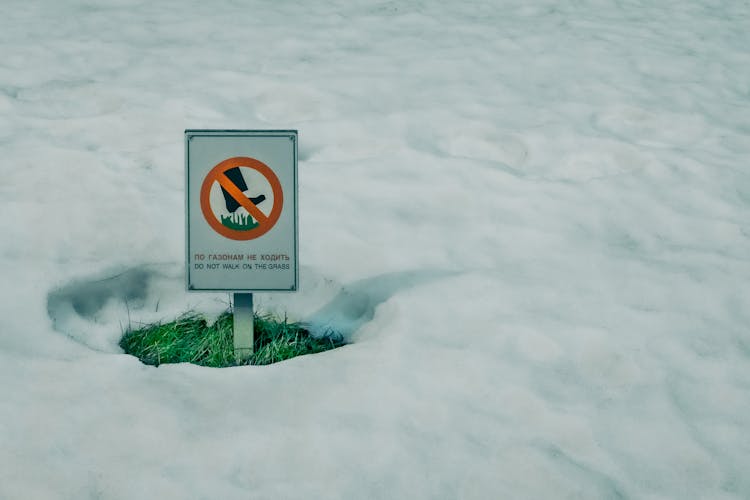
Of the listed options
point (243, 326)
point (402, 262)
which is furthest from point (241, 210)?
point (402, 262)

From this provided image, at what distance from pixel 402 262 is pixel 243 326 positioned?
58 centimetres

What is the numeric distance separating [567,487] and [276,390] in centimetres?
64

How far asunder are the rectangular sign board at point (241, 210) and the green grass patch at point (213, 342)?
0.17 meters

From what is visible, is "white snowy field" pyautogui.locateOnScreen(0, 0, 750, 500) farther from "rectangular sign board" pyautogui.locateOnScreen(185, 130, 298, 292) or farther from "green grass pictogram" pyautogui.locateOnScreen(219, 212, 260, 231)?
"green grass pictogram" pyautogui.locateOnScreen(219, 212, 260, 231)

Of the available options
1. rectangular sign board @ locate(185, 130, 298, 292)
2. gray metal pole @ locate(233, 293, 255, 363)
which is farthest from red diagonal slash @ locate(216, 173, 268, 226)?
gray metal pole @ locate(233, 293, 255, 363)

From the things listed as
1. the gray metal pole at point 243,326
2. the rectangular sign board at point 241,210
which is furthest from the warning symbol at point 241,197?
the gray metal pole at point 243,326

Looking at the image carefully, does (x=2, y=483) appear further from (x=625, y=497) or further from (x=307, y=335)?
(x=625, y=497)

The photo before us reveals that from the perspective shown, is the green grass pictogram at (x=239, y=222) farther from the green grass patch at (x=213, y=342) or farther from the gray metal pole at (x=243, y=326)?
the green grass patch at (x=213, y=342)

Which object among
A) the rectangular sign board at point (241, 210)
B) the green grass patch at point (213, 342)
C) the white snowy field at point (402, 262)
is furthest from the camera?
the green grass patch at point (213, 342)

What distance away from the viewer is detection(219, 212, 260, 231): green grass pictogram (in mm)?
1865

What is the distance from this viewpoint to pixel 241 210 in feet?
6.11

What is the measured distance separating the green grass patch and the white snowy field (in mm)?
65

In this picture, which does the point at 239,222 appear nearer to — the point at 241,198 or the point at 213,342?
the point at 241,198

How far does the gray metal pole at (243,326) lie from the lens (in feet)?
6.30
